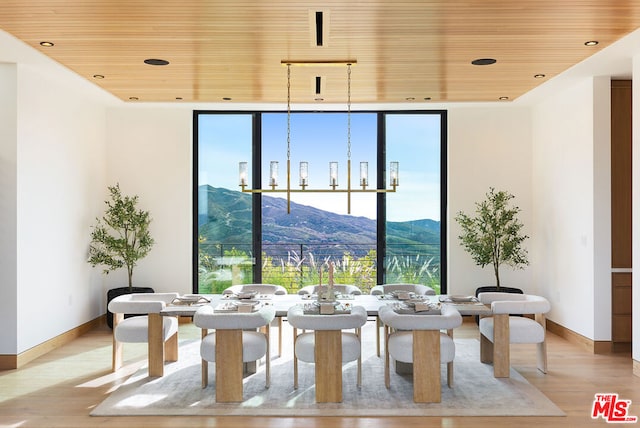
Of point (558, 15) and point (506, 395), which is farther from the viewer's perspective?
point (506, 395)

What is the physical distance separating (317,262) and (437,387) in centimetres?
565

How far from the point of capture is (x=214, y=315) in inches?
181

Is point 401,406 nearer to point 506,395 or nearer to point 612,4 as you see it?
point 506,395

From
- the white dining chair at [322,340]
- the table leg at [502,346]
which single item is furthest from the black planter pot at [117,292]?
the table leg at [502,346]

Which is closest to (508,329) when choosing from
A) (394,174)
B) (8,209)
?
(394,174)

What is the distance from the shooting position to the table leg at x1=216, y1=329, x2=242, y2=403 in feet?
15.3

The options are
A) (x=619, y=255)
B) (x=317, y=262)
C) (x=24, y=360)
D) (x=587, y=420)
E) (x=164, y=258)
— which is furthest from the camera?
(x=317, y=262)

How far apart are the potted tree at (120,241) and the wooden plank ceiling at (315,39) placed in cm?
182

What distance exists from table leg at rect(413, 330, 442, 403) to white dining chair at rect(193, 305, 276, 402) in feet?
3.92

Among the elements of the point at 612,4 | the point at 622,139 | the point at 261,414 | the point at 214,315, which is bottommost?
the point at 261,414

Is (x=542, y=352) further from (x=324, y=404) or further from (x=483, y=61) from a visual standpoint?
(x=483, y=61)

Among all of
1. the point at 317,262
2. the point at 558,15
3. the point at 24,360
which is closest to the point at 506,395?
the point at 558,15

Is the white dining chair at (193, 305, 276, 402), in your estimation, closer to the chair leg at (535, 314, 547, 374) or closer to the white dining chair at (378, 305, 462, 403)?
the white dining chair at (378, 305, 462, 403)

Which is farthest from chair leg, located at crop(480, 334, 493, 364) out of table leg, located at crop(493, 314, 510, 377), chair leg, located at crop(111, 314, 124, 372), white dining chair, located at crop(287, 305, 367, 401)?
chair leg, located at crop(111, 314, 124, 372)
